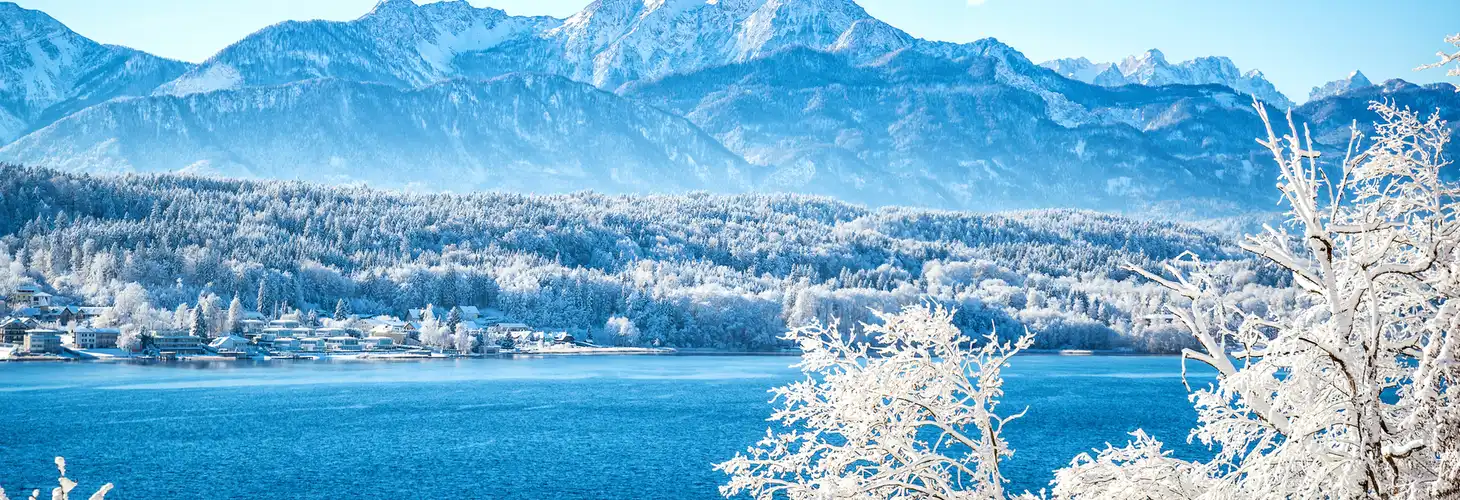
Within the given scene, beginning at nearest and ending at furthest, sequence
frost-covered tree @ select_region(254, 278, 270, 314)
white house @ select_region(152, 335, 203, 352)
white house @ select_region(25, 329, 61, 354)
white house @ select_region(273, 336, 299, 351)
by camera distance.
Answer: white house @ select_region(25, 329, 61, 354) → white house @ select_region(152, 335, 203, 352) → white house @ select_region(273, 336, 299, 351) → frost-covered tree @ select_region(254, 278, 270, 314)

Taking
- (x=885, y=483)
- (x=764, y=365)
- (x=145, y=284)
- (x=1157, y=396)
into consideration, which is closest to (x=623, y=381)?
(x=764, y=365)

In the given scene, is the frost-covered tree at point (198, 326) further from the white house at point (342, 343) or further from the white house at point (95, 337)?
the white house at point (342, 343)

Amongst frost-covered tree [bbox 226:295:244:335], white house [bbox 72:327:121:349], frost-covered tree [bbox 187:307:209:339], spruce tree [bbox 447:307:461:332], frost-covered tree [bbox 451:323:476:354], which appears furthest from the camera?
spruce tree [bbox 447:307:461:332]

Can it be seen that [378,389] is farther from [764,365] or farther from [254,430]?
[764,365]

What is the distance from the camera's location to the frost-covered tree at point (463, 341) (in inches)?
6407

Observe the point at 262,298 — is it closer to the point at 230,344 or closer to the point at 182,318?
the point at 182,318

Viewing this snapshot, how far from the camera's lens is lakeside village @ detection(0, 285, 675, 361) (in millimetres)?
141000

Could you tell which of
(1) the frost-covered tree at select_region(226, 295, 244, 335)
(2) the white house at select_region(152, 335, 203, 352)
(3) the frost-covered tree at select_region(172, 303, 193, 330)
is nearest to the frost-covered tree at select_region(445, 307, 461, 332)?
(1) the frost-covered tree at select_region(226, 295, 244, 335)

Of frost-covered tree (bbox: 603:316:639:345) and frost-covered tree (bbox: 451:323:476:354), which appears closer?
frost-covered tree (bbox: 451:323:476:354)

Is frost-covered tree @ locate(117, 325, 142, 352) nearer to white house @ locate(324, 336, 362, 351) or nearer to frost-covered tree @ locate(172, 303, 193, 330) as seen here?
frost-covered tree @ locate(172, 303, 193, 330)

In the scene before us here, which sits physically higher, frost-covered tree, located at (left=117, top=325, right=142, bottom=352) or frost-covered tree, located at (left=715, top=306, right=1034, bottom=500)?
frost-covered tree, located at (left=117, top=325, right=142, bottom=352)

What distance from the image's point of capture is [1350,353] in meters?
9.39

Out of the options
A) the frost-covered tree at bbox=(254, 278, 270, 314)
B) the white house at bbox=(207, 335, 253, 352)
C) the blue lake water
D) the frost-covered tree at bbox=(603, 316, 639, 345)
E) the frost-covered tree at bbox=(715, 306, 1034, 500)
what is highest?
the frost-covered tree at bbox=(254, 278, 270, 314)

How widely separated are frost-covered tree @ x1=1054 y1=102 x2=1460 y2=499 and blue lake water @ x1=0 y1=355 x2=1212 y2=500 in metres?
39.7
